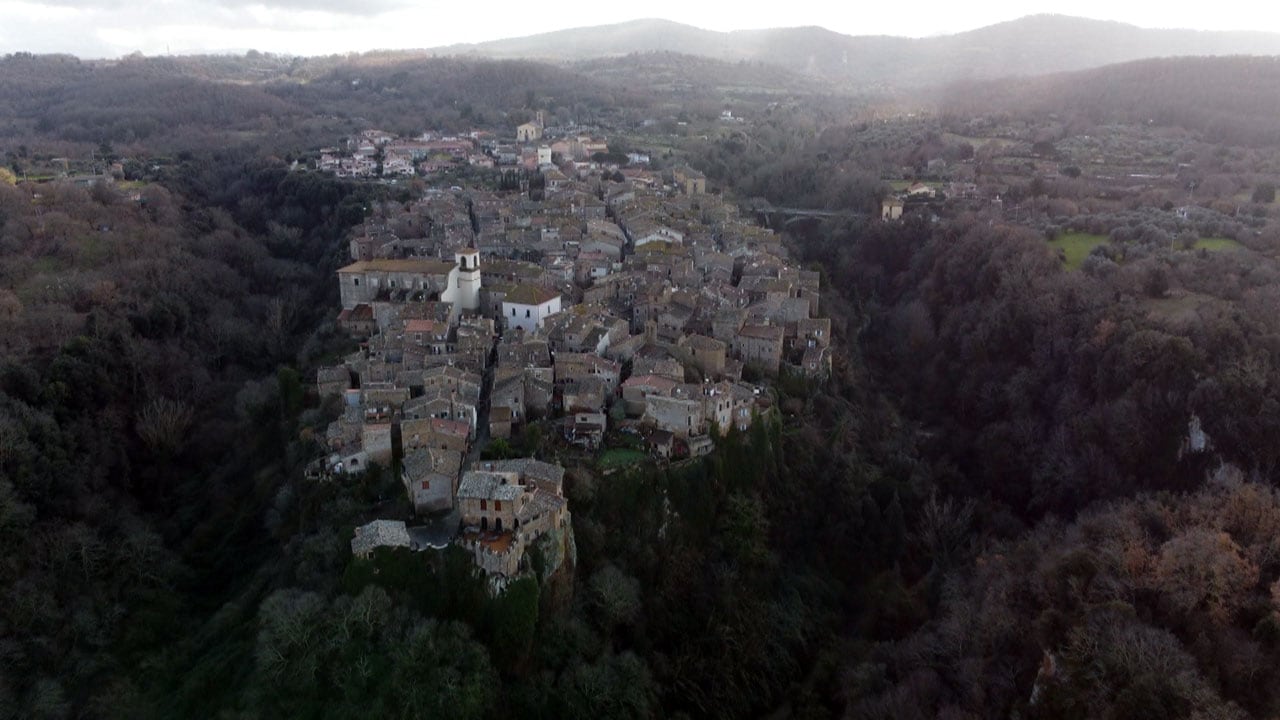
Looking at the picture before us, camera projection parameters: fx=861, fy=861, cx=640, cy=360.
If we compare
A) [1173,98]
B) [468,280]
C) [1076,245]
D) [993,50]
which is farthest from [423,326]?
[993,50]

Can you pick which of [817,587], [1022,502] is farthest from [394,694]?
[1022,502]

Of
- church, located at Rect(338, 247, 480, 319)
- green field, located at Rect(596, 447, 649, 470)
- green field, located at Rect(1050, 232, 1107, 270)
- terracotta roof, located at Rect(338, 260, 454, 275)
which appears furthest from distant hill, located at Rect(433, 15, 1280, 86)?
green field, located at Rect(596, 447, 649, 470)

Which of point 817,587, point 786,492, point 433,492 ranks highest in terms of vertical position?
point 433,492

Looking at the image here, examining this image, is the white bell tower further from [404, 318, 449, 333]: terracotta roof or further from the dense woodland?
the dense woodland

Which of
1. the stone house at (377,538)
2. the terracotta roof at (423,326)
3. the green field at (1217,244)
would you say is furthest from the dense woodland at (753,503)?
the terracotta roof at (423,326)

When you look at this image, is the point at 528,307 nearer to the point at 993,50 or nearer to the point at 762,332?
the point at 762,332

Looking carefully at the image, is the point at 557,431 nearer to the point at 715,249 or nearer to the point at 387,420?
the point at 387,420
